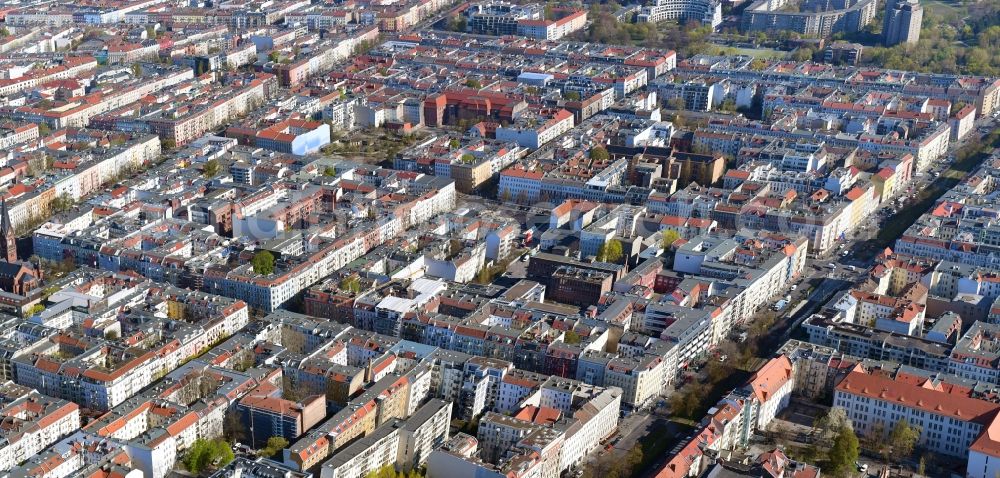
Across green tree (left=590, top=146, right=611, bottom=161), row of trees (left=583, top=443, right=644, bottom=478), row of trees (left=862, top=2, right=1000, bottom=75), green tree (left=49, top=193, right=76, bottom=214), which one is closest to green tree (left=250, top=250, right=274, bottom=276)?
green tree (left=49, top=193, right=76, bottom=214)

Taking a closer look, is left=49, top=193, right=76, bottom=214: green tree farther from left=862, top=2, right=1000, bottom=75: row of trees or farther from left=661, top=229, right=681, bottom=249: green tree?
left=862, top=2, right=1000, bottom=75: row of trees

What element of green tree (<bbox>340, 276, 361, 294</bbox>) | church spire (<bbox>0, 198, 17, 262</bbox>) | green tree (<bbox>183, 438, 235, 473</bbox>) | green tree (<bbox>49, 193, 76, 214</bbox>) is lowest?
green tree (<bbox>183, 438, 235, 473</bbox>)

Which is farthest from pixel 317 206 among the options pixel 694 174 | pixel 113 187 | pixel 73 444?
pixel 73 444

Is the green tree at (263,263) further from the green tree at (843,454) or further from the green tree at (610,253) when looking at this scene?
the green tree at (843,454)

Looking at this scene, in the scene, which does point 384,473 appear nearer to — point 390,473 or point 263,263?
point 390,473

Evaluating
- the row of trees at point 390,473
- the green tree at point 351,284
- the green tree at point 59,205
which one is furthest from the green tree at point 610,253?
the green tree at point 59,205

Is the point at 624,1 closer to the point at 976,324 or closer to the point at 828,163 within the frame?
the point at 828,163
